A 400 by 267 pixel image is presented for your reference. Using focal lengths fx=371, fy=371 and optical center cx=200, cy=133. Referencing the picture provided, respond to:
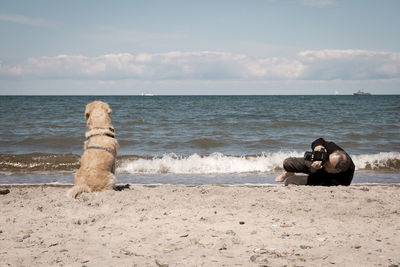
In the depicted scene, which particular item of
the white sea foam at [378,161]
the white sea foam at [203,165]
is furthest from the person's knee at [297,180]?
the white sea foam at [378,161]

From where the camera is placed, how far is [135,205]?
5223mm

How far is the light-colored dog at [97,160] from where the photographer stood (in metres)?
5.79

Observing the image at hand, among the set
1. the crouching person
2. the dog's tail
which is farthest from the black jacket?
the dog's tail

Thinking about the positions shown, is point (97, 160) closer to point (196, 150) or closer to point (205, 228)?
point (205, 228)

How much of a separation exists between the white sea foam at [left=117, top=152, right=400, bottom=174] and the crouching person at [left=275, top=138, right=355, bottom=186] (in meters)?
3.52

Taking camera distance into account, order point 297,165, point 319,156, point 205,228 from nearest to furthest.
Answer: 1. point 205,228
2. point 319,156
3. point 297,165

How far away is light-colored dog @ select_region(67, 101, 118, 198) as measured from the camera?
228 inches

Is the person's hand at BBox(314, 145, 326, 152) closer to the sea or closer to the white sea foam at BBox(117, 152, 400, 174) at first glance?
the sea

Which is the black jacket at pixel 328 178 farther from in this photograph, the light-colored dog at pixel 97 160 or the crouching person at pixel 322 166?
the light-colored dog at pixel 97 160

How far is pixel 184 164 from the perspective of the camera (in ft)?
33.7

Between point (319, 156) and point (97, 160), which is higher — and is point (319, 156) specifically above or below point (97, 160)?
above

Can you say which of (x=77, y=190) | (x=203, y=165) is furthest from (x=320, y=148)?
(x=203, y=165)

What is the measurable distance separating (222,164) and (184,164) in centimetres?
105

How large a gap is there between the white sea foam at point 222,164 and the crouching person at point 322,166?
3523 mm
